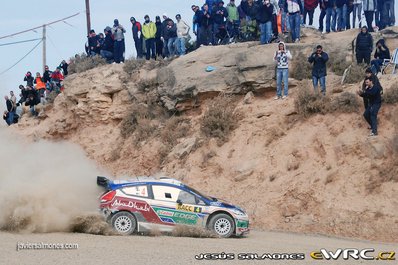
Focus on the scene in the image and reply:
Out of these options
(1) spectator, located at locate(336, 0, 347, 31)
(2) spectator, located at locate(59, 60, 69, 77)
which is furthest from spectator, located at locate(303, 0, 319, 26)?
(2) spectator, located at locate(59, 60, 69, 77)

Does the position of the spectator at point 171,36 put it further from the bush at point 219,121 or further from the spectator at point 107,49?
the bush at point 219,121

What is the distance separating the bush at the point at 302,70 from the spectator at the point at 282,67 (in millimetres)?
1259

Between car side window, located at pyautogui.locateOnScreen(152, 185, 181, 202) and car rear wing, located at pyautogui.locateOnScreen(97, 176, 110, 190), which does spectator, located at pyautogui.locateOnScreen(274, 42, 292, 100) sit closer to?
car side window, located at pyautogui.locateOnScreen(152, 185, 181, 202)

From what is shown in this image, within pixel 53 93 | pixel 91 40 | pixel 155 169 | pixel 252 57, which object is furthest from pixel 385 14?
pixel 53 93

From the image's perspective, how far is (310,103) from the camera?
80.0ft

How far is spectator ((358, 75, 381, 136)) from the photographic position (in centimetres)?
2158

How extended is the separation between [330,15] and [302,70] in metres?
2.76

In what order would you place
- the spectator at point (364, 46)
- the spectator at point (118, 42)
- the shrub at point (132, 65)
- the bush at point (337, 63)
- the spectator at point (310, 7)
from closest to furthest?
1. the spectator at point (364, 46)
2. the bush at point (337, 63)
3. the spectator at point (310, 7)
4. the spectator at point (118, 42)
5. the shrub at point (132, 65)

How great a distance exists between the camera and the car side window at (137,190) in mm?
19172

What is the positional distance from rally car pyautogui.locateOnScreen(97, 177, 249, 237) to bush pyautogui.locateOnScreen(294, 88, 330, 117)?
613 cm

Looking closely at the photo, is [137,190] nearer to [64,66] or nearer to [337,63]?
[337,63]

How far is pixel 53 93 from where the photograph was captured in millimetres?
33438

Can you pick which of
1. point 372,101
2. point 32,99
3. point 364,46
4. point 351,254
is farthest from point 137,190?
point 32,99

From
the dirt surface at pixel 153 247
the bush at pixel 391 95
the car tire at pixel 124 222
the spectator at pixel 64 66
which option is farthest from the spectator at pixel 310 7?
the car tire at pixel 124 222
